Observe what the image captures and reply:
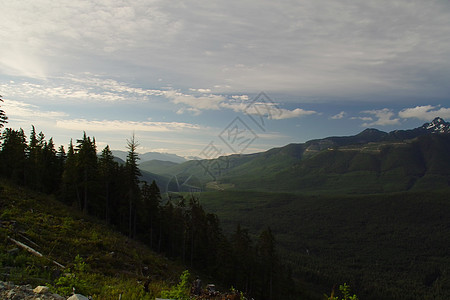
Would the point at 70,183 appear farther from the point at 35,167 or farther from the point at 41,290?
the point at 41,290

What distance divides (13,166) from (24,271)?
1911 inches

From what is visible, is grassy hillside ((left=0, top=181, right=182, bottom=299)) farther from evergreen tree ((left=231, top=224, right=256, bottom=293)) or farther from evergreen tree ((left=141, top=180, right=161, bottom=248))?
evergreen tree ((left=231, top=224, right=256, bottom=293))

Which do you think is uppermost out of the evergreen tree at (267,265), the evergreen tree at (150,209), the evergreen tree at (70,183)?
the evergreen tree at (70,183)

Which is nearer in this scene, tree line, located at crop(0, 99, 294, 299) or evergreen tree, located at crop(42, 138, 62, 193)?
tree line, located at crop(0, 99, 294, 299)

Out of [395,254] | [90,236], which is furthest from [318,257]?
[90,236]

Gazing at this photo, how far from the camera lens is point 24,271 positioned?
8797 mm

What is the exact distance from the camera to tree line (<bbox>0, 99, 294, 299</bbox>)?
132ft

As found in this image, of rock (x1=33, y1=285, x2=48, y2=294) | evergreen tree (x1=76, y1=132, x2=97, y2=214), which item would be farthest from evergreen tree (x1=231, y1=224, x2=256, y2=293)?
rock (x1=33, y1=285, x2=48, y2=294)

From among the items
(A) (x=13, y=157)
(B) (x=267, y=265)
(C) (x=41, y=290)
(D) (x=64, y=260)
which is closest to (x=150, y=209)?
(B) (x=267, y=265)

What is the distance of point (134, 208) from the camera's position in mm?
43906

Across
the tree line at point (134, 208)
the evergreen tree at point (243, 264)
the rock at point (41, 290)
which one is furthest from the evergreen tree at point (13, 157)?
the rock at point (41, 290)

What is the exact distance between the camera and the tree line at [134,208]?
40375mm

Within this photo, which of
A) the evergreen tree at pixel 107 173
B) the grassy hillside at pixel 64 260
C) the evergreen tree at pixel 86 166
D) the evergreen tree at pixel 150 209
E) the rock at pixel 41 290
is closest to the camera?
the rock at pixel 41 290

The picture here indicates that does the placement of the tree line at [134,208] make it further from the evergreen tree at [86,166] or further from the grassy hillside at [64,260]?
the grassy hillside at [64,260]
